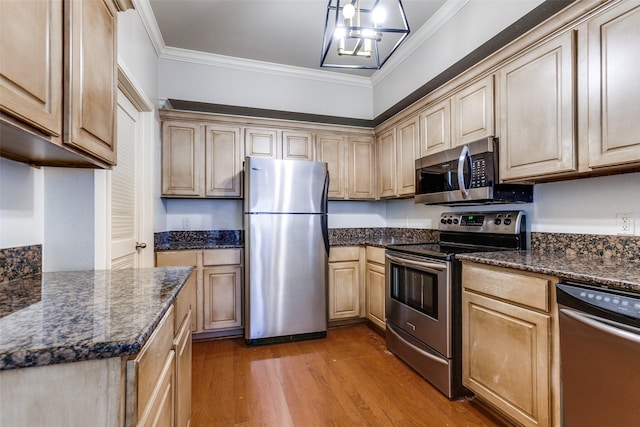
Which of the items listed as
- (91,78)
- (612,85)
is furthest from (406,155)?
(91,78)

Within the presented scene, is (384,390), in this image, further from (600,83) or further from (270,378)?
(600,83)

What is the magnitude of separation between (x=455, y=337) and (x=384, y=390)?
0.59 meters

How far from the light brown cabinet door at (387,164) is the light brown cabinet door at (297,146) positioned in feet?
2.57

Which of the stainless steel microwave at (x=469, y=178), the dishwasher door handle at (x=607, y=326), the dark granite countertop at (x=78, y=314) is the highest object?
the stainless steel microwave at (x=469, y=178)

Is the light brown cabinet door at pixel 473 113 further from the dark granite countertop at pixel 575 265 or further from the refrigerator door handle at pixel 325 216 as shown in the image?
the refrigerator door handle at pixel 325 216

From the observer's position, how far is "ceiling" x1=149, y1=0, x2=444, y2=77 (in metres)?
2.59

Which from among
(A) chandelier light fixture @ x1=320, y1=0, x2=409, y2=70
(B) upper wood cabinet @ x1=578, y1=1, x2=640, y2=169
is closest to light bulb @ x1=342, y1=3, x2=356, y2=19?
(A) chandelier light fixture @ x1=320, y1=0, x2=409, y2=70

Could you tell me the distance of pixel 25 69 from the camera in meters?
0.83

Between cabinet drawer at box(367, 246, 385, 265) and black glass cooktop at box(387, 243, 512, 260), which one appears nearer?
black glass cooktop at box(387, 243, 512, 260)

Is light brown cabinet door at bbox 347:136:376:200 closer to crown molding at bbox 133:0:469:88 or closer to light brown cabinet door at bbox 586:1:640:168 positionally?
crown molding at bbox 133:0:469:88

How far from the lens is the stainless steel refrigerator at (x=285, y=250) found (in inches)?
113

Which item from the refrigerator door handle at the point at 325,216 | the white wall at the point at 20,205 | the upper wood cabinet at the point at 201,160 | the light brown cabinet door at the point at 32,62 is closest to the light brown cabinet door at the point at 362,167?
the refrigerator door handle at the point at 325,216

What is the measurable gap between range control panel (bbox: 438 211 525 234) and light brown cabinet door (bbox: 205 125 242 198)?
2.04m

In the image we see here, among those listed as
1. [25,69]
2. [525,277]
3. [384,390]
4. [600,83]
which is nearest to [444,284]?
[525,277]
